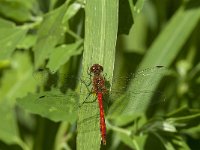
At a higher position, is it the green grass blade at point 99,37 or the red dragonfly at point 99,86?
the green grass blade at point 99,37

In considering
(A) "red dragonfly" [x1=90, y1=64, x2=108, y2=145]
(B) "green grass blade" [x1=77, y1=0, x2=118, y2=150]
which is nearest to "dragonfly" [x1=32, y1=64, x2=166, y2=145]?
(A) "red dragonfly" [x1=90, y1=64, x2=108, y2=145]

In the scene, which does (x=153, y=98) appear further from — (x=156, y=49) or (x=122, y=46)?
(x=122, y=46)

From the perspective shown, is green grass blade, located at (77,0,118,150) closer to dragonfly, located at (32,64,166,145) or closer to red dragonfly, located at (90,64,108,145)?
red dragonfly, located at (90,64,108,145)

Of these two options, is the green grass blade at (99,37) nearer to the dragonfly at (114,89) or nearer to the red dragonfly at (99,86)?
the red dragonfly at (99,86)

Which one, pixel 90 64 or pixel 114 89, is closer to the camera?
pixel 90 64

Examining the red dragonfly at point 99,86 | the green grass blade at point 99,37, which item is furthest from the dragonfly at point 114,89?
the green grass blade at point 99,37

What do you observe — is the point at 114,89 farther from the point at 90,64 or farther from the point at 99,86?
the point at 90,64

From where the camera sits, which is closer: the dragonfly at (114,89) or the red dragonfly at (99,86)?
the red dragonfly at (99,86)

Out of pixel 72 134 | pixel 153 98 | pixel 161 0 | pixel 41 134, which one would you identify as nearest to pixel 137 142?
pixel 153 98

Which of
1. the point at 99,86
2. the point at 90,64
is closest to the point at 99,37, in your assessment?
the point at 90,64
